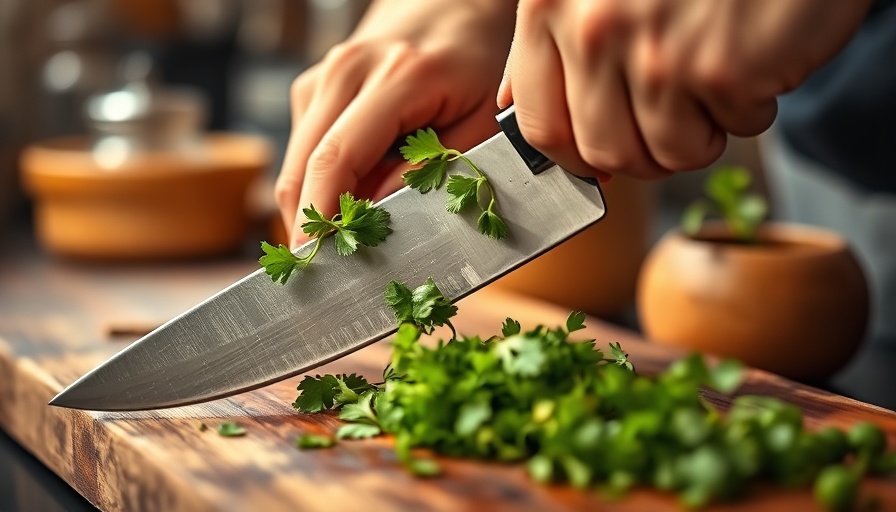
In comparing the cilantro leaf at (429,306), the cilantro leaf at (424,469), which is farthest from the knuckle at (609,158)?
the cilantro leaf at (424,469)

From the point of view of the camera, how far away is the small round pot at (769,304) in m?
1.64

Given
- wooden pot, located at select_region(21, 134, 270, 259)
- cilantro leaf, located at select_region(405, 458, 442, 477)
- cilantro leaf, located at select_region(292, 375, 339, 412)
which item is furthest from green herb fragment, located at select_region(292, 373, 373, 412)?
wooden pot, located at select_region(21, 134, 270, 259)

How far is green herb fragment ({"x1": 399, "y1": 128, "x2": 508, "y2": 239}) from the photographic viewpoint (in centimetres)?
128

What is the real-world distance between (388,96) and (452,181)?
248mm

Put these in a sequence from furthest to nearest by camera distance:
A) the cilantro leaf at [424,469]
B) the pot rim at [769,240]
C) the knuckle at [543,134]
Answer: the pot rim at [769,240]
the knuckle at [543,134]
the cilantro leaf at [424,469]

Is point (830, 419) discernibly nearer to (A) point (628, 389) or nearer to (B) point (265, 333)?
(A) point (628, 389)

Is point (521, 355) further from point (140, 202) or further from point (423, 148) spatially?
point (140, 202)

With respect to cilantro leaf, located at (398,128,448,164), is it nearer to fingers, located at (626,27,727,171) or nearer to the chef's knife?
the chef's knife

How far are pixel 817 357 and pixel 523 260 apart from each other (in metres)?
0.63

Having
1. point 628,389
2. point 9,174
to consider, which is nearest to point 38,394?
point 628,389

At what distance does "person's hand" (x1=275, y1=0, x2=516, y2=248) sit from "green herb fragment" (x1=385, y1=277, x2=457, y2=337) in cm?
19

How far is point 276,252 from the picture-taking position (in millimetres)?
1285

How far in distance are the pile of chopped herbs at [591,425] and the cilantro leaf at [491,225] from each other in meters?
0.10

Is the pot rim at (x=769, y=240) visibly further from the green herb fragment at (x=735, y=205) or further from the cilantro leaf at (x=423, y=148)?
the cilantro leaf at (x=423, y=148)
